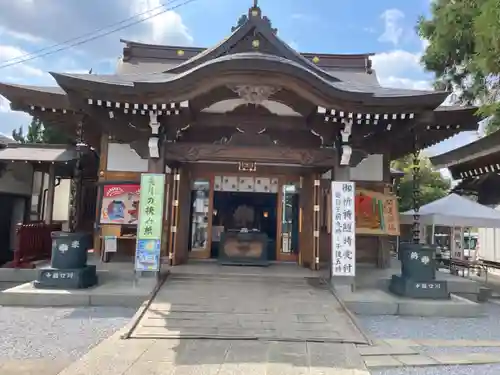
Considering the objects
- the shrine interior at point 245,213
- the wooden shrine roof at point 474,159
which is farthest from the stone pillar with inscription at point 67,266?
the wooden shrine roof at point 474,159

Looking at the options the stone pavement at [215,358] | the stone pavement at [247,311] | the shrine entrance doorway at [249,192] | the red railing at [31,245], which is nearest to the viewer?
the stone pavement at [215,358]

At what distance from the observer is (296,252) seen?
9484 mm

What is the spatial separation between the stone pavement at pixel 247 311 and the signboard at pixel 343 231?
1.78ft

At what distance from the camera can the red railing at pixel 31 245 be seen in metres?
8.37

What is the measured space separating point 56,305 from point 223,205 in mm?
4808

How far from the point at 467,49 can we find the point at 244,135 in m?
6.79

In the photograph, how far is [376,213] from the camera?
8.62 metres

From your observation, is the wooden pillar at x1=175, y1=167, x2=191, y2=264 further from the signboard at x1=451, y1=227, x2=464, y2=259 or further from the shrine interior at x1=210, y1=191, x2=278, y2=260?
the signboard at x1=451, y1=227, x2=464, y2=259

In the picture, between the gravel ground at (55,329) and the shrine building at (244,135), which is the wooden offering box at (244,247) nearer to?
the shrine building at (244,135)

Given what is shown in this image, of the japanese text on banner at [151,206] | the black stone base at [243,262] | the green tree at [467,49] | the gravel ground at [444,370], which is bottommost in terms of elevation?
the gravel ground at [444,370]

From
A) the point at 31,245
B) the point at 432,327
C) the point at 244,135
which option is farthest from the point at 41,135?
the point at 432,327

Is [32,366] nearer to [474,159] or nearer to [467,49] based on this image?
[474,159]

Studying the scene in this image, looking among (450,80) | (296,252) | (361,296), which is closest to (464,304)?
(361,296)

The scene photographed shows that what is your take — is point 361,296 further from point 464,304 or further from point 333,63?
point 333,63
